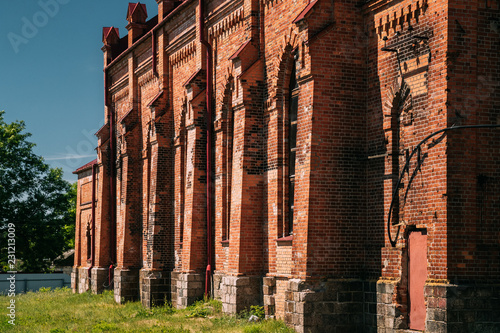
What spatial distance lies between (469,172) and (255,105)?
746 cm

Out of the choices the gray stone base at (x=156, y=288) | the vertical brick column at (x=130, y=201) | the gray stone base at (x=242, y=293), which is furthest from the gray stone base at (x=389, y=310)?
the vertical brick column at (x=130, y=201)

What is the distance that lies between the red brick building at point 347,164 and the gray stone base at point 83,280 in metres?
13.1

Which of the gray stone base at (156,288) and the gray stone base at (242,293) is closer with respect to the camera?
the gray stone base at (242,293)

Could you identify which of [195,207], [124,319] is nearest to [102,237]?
[124,319]

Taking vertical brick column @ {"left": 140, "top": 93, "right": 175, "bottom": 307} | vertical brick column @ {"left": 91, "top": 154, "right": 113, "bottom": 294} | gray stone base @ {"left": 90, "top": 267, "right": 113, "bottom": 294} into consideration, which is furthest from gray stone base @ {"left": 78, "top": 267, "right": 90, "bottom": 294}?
vertical brick column @ {"left": 140, "top": 93, "right": 175, "bottom": 307}

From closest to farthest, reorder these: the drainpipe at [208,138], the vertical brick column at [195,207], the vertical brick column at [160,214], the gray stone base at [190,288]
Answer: the drainpipe at [208,138], the gray stone base at [190,288], the vertical brick column at [195,207], the vertical brick column at [160,214]

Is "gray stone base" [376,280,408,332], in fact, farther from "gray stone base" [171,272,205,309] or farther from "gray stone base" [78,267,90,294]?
"gray stone base" [78,267,90,294]

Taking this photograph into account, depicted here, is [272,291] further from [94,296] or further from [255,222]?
[94,296]

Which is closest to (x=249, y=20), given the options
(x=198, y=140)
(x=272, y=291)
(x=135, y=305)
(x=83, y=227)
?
(x=198, y=140)

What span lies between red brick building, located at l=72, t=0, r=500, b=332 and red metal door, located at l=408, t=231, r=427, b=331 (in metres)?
0.03

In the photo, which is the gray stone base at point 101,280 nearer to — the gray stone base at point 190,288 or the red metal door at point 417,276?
the gray stone base at point 190,288

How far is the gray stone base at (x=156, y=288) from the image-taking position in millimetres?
24594

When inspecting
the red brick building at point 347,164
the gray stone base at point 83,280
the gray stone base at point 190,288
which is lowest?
the gray stone base at point 83,280

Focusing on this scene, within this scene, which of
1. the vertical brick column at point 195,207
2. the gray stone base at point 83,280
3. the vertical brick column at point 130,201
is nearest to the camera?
the vertical brick column at point 195,207
